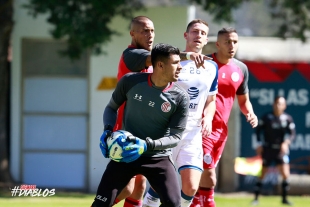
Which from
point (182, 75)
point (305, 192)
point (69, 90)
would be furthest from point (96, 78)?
point (182, 75)

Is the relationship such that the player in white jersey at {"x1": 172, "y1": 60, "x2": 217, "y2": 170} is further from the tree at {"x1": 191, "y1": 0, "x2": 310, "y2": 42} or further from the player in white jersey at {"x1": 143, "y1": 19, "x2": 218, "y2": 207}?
the tree at {"x1": 191, "y1": 0, "x2": 310, "y2": 42}

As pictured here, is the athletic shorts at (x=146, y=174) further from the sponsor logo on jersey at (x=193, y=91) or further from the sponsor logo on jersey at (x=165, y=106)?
the sponsor logo on jersey at (x=193, y=91)

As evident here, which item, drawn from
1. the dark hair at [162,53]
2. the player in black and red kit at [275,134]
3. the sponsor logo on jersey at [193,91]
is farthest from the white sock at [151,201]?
the player in black and red kit at [275,134]

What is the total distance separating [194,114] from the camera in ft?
25.7

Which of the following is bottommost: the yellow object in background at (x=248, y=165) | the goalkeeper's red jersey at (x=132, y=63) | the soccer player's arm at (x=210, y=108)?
the yellow object in background at (x=248, y=165)

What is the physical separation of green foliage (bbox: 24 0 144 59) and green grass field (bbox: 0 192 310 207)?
11.0 feet

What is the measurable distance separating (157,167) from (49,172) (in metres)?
11.0

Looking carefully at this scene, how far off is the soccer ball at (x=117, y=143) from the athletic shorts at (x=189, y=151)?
1.26 meters

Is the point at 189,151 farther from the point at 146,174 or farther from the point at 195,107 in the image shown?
the point at 146,174

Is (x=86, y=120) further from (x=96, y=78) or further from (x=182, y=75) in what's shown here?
(x=182, y=75)

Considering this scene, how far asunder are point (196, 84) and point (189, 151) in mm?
771

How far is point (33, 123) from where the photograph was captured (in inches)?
693

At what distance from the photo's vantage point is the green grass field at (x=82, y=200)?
13.5 m

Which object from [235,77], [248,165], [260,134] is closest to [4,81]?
[260,134]
